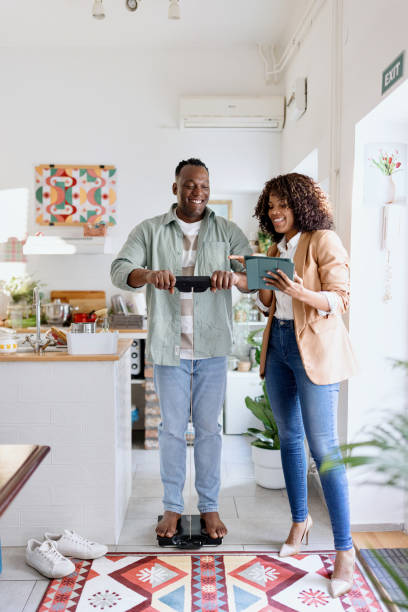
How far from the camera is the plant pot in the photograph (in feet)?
9.48

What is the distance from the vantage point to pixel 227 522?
2520 millimetres

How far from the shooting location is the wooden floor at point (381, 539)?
7.48ft

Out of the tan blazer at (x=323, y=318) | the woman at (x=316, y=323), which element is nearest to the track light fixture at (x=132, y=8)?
the woman at (x=316, y=323)

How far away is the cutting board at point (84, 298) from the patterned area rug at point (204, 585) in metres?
2.29

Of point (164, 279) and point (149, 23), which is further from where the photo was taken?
point (149, 23)

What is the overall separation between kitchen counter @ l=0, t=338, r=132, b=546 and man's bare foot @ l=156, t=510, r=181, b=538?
19 centimetres

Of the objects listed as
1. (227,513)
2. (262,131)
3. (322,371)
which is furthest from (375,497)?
(262,131)

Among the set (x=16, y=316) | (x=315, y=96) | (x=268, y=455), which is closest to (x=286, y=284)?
(x=268, y=455)

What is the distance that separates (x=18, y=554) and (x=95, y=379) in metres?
0.79

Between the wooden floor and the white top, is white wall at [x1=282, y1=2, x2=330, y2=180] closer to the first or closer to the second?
the white top

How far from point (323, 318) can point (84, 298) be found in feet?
8.62

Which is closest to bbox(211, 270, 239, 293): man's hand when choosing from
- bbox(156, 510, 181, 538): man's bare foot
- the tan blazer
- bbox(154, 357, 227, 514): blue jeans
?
the tan blazer

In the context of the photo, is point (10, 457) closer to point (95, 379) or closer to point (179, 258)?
point (95, 379)

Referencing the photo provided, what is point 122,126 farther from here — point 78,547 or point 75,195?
point 78,547
